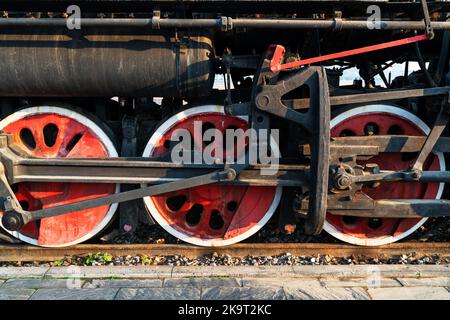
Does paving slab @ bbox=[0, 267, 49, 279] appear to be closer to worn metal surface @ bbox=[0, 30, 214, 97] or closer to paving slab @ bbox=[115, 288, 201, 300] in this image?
paving slab @ bbox=[115, 288, 201, 300]

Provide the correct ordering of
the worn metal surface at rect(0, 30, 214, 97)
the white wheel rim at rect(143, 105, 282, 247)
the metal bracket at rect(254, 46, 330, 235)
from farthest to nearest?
the white wheel rim at rect(143, 105, 282, 247) → the worn metal surface at rect(0, 30, 214, 97) → the metal bracket at rect(254, 46, 330, 235)

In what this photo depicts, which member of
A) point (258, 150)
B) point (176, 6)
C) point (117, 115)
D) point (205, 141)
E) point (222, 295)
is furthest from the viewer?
point (117, 115)

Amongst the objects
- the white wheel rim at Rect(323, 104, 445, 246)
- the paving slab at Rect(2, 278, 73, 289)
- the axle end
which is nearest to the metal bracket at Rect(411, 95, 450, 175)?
the white wheel rim at Rect(323, 104, 445, 246)

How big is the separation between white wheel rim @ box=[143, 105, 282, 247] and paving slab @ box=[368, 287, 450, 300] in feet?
3.44

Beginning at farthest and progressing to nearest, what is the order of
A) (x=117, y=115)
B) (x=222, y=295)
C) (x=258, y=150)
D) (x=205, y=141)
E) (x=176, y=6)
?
1. (x=117, y=115)
2. (x=205, y=141)
3. (x=258, y=150)
4. (x=176, y=6)
5. (x=222, y=295)

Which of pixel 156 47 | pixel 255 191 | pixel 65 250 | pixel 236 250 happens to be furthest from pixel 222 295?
pixel 156 47

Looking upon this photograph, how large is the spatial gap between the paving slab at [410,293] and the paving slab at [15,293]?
7.98ft

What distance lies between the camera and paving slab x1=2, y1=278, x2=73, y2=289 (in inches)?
109

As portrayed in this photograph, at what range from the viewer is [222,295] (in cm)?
264

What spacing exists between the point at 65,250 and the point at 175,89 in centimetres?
175

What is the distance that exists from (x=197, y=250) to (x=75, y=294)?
3.57 feet

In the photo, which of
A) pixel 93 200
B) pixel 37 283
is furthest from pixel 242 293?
pixel 37 283

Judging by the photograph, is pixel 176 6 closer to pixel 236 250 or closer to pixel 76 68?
pixel 76 68

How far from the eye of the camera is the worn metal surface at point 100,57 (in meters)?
2.90
